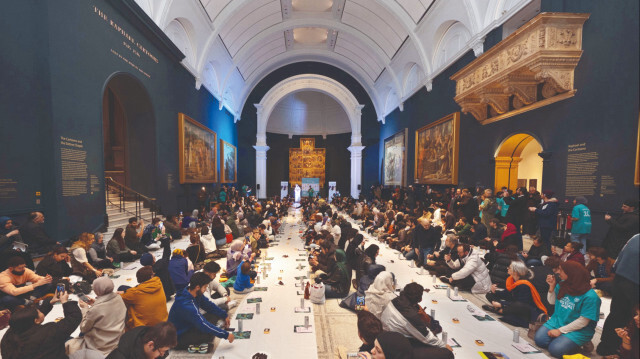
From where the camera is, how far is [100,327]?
2680 mm

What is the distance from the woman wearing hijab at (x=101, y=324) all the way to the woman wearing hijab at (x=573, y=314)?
4.86 metres

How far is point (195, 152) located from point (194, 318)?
445 inches

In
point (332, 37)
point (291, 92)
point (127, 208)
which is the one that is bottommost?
point (127, 208)

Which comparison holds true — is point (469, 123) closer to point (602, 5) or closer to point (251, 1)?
point (602, 5)

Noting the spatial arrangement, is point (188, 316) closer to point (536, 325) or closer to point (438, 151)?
point (536, 325)

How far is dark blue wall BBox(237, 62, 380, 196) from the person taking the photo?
21.9 meters

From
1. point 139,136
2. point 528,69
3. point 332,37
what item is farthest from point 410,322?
point 332,37

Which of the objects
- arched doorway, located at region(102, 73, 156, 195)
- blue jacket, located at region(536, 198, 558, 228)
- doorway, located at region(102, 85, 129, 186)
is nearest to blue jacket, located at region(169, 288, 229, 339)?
blue jacket, located at region(536, 198, 558, 228)

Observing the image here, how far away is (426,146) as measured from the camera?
43.6ft

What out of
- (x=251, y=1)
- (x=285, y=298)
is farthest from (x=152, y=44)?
(x=285, y=298)

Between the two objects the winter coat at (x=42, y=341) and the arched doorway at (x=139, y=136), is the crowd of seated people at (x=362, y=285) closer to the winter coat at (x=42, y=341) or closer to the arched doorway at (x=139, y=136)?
the winter coat at (x=42, y=341)

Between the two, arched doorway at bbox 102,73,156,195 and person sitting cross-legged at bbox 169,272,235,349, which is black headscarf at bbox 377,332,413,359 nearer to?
person sitting cross-legged at bbox 169,272,235,349

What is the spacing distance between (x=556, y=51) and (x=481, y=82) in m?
2.05

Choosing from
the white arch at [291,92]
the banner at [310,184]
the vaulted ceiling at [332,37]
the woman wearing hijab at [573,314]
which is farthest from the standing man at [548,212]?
the banner at [310,184]
